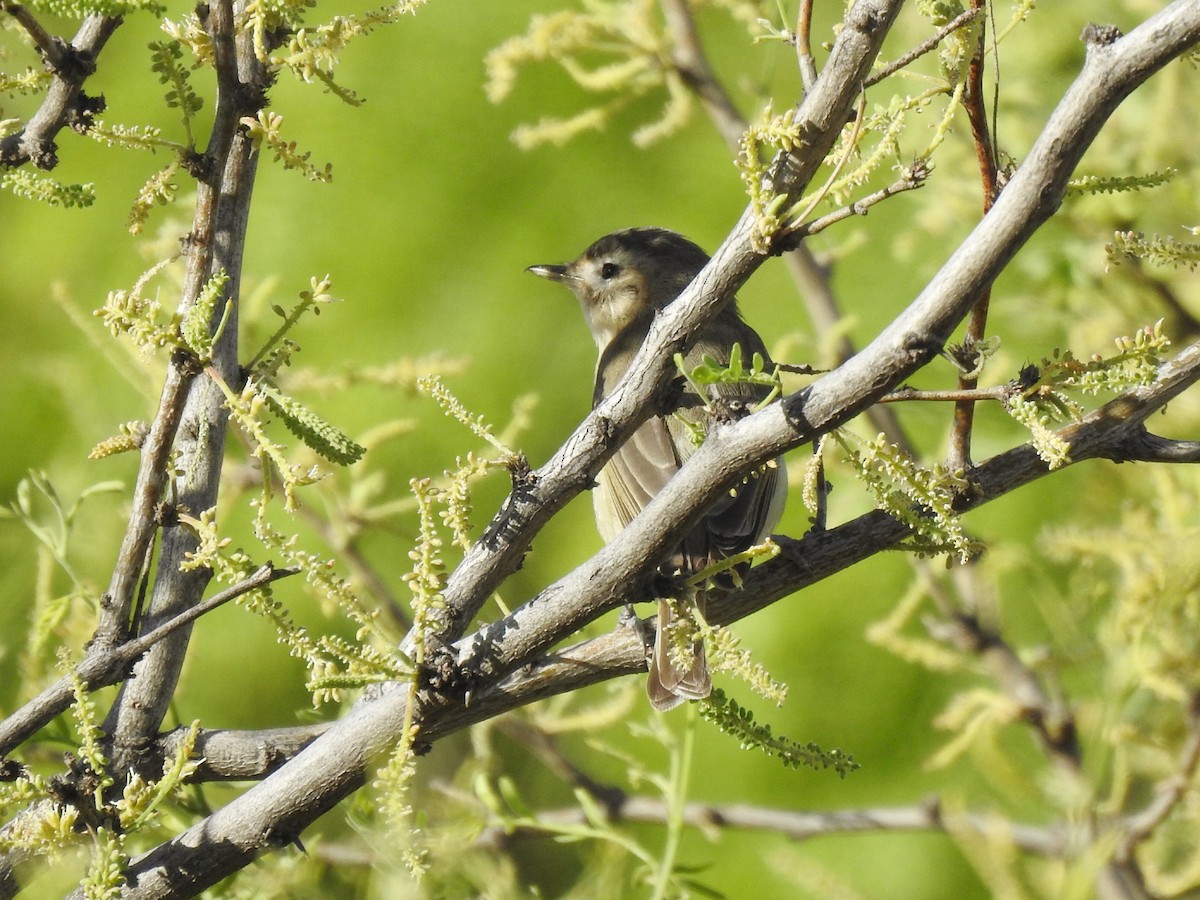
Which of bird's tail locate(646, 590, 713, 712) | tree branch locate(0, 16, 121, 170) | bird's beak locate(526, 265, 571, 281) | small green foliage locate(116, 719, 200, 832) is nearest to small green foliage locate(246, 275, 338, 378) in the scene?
tree branch locate(0, 16, 121, 170)

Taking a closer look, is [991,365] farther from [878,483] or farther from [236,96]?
[236,96]

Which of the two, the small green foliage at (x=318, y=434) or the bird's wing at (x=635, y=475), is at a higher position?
the small green foliage at (x=318, y=434)

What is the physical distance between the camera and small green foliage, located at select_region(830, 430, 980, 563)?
1553 mm

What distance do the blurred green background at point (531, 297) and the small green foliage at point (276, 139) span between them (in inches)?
61.7

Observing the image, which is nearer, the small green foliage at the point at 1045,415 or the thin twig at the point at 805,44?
the small green foliage at the point at 1045,415

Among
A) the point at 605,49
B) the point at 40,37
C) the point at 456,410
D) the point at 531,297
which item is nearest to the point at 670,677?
the point at 456,410

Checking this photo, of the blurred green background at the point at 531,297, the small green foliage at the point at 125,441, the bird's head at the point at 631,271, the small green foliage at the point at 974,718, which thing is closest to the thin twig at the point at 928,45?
the small green foliage at the point at 125,441

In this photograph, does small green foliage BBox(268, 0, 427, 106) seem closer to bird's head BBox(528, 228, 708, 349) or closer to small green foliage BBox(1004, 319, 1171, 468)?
small green foliage BBox(1004, 319, 1171, 468)

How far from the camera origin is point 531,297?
435 cm

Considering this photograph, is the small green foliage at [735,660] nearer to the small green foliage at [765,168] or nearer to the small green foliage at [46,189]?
the small green foliage at [765,168]

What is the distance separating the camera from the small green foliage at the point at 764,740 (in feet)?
5.44

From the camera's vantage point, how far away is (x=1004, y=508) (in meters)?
3.82

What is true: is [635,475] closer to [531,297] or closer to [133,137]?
[531,297]

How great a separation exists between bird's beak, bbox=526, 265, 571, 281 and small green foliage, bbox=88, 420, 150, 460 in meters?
2.37
